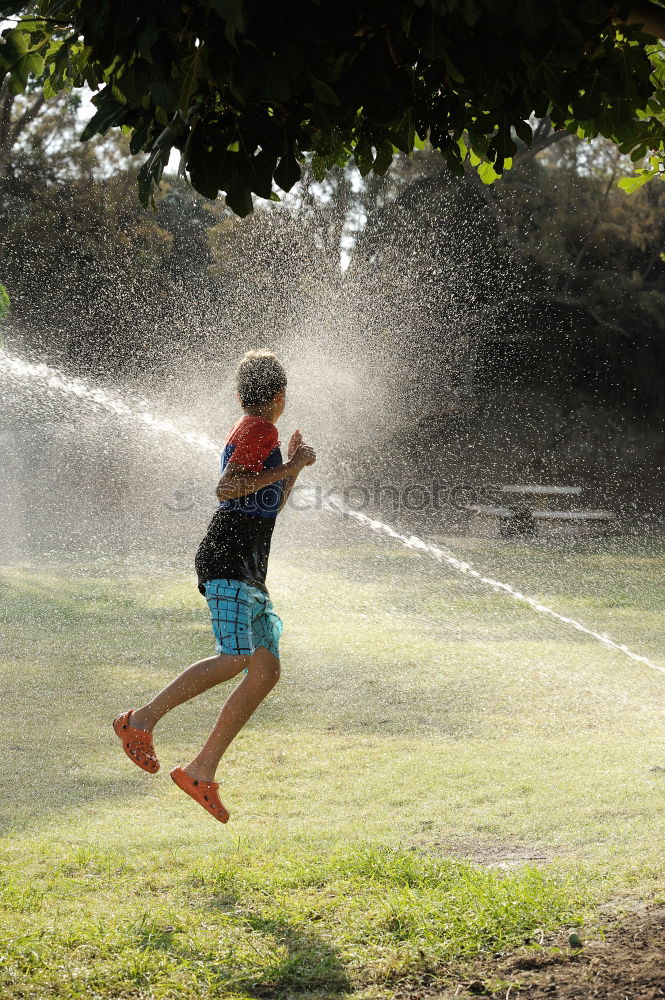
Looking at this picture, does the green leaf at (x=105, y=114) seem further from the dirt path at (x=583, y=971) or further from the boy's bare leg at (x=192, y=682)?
the dirt path at (x=583, y=971)

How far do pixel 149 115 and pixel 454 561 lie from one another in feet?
36.9

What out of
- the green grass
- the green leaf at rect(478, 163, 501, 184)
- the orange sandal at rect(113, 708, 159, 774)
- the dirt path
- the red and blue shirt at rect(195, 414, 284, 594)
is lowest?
the dirt path

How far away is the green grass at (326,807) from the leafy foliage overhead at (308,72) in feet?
7.05

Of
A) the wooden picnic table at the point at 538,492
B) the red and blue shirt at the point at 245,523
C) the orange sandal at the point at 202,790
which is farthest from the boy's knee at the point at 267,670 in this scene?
the wooden picnic table at the point at 538,492

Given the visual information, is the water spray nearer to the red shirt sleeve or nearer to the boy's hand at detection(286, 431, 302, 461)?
the boy's hand at detection(286, 431, 302, 461)

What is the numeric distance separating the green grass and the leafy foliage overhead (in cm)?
215

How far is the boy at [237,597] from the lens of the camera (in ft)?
12.5

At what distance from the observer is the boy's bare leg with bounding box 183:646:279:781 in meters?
3.78

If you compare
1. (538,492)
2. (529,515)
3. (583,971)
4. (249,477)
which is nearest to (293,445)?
(249,477)

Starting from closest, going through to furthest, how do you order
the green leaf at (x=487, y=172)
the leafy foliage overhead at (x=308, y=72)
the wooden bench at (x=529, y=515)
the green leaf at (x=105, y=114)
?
the leafy foliage overhead at (x=308, y=72) → the green leaf at (x=105, y=114) → the green leaf at (x=487, y=172) → the wooden bench at (x=529, y=515)

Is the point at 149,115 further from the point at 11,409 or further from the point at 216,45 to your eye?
the point at 11,409

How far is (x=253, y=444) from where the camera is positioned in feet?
12.7

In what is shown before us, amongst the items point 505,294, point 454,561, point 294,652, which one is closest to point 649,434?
point 505,294

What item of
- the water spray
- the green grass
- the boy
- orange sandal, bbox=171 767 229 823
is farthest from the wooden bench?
orange sandal, bbox=171 767 229 823
